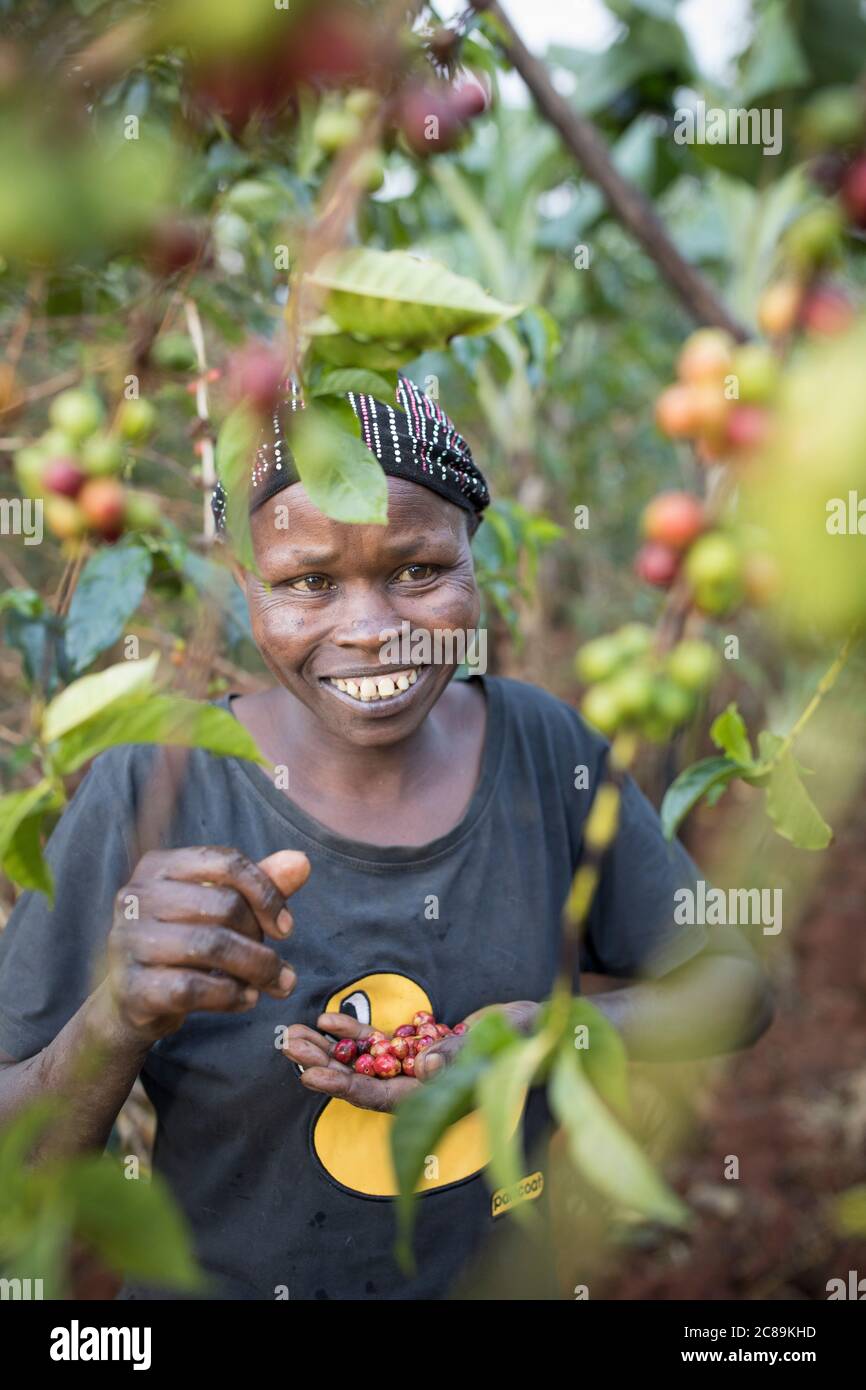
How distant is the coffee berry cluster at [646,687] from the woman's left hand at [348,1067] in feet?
2.42

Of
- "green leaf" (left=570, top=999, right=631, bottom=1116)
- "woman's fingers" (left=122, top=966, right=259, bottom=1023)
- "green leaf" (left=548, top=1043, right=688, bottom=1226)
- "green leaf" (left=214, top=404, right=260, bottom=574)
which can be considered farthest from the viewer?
"woman's fingers" (left=122, top=966, right=259, bottom=1023)

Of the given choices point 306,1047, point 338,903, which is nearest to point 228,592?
point 338,903

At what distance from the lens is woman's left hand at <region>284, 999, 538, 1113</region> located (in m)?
1.25

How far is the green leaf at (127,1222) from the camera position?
0.57 metres

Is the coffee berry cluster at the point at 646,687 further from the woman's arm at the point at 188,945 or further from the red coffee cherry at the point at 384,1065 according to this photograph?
the red coffee cherry at the point at 384,1065

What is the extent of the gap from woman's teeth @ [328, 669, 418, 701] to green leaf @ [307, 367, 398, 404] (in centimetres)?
61

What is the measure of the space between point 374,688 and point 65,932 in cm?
44

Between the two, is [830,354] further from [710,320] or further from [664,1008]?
[664,1008]

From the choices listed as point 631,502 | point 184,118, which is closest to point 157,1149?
point 184,118

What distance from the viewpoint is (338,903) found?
1.43m

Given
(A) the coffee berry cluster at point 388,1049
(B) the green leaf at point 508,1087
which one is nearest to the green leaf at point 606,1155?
(B) the green leaf at point 508,1087

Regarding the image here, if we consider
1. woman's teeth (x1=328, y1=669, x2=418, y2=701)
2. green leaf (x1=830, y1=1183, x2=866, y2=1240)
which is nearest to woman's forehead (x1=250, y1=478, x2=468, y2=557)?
woman's teeth (x1=328, y1=669, x2=418, y2=701)

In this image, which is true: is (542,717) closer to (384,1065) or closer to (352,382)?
(384,1065)

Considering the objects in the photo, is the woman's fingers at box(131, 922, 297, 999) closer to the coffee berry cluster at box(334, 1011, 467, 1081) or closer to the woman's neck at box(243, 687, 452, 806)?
the coffee berry cluster at box(334, 1011, 467, 1081)
